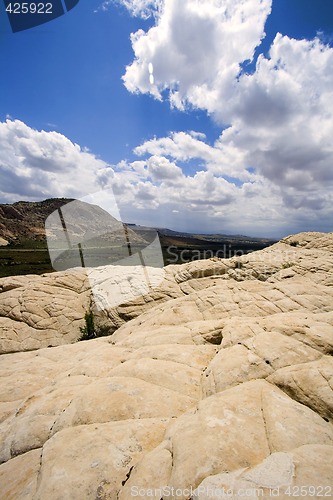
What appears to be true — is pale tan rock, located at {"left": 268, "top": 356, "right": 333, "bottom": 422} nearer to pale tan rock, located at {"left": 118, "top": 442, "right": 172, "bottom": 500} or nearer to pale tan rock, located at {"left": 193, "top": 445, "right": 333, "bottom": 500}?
pale tan rock, located at {"left": 193, "top": 445, "right": 333, "bottom": 500}

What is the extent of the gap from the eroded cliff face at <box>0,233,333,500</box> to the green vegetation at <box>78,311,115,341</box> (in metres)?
10.6

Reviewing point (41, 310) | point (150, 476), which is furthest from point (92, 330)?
point (150, 476)

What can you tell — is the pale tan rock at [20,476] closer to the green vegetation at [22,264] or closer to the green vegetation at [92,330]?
the green vegetation at [92,330]

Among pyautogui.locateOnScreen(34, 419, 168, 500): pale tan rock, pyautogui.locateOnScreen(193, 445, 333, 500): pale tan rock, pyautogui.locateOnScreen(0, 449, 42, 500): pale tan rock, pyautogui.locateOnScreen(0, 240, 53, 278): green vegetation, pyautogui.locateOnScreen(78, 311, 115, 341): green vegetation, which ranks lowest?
pyautogui.locateOnScreen(0, 240, 53, 278): green vegetation

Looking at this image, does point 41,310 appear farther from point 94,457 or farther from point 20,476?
point 94,457

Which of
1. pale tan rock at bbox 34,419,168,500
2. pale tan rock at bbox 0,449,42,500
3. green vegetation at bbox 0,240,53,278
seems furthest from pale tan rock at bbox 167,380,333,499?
green vegetation at bbox 0,240,53,278

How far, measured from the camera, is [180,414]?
11.2 m

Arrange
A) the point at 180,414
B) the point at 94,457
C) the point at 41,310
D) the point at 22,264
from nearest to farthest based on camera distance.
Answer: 1. the point at 94,457
2. the point at 180,414
3. the point at 41,310
4. the point at 22,264

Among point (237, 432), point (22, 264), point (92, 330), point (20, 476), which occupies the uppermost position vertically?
point (237, 432)

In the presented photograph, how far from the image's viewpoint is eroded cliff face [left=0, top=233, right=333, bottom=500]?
7.20 metres

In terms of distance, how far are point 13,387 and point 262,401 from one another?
16265 mm

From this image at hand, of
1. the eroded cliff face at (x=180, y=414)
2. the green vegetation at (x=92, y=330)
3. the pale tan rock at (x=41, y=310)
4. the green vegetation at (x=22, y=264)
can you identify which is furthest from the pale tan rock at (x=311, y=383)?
the green vegetation at (x=22, y=264)

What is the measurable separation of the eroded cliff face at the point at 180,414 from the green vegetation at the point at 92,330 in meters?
10.6

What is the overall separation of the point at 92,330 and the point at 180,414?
27853mm
